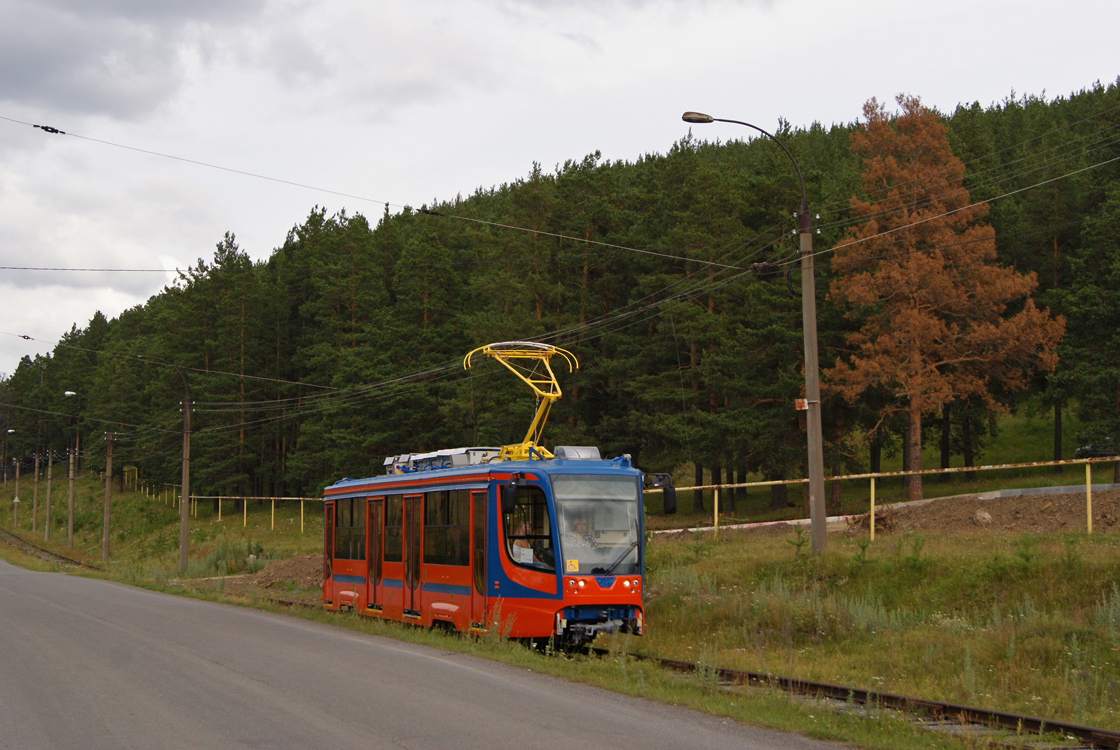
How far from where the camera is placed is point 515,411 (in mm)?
49406

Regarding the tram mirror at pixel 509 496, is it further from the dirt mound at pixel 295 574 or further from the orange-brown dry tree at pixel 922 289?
the orange-brown dry tree at pixel 922 289

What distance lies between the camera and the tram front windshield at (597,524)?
613 inches

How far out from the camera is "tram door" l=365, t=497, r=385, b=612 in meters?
20.8

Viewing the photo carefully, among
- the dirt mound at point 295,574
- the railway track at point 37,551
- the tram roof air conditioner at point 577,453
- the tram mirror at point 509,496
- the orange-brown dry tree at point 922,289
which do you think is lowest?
the railway track at point 37,551

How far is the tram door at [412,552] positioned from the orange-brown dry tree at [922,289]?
24.2m

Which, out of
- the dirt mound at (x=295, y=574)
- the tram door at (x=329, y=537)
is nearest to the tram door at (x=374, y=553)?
the tram door at (x=329, y=537)

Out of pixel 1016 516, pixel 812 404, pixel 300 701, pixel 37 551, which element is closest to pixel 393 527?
pixel 812 404

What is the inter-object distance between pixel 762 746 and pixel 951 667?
218 inches

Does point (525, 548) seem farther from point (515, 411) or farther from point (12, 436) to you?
point (12, 436)

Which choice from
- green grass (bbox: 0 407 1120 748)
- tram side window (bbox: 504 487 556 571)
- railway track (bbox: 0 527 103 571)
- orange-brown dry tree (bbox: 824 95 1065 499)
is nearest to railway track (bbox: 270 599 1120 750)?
green grass (bbox: 0 407 1120 748)

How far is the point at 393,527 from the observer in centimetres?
2008

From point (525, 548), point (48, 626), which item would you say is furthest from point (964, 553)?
point (48, 626)

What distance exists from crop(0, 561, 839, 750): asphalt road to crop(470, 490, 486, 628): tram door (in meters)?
1.19

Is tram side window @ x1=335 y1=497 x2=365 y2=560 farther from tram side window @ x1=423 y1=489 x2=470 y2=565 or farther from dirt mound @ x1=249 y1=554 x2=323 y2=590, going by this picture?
dirt mound @ x1=249 y1=554 x2=323 y2=590
